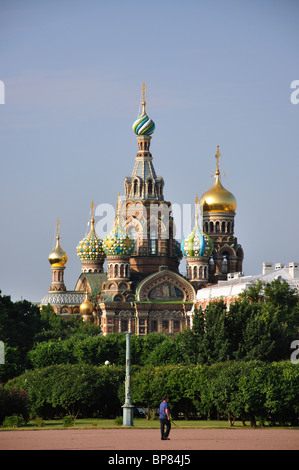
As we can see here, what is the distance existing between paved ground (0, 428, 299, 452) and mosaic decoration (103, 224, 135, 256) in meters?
46.3

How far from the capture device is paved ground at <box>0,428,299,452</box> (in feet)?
82.0

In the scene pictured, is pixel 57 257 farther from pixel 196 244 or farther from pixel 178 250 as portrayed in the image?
pixel 196 244

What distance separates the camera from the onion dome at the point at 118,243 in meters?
78.0

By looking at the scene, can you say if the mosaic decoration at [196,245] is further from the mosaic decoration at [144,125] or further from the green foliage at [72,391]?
the green foliage at [72,391]

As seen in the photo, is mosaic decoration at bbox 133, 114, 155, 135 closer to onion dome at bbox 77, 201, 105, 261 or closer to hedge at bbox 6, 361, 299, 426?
onion dome at bbox 77, 201, 105, 261

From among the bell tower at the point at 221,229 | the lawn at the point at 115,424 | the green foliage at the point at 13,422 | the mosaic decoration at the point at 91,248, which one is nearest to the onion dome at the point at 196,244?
the bell tower at the point at 221,229

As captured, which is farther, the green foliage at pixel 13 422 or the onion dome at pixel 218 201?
the onion dome at pixel 218 201

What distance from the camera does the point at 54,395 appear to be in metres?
38.7

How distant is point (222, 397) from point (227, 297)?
34586 millimetres

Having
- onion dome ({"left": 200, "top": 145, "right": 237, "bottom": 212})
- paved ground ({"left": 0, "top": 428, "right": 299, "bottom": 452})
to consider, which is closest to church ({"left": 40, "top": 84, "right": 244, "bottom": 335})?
onion dome ({"left": 200, "top": 145, "right": 237, "bottom": 212})

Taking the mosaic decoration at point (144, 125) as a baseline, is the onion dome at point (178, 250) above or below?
below

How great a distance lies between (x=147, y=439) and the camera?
27281 millimetres

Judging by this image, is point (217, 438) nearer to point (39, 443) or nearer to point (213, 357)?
point (39, 443)
